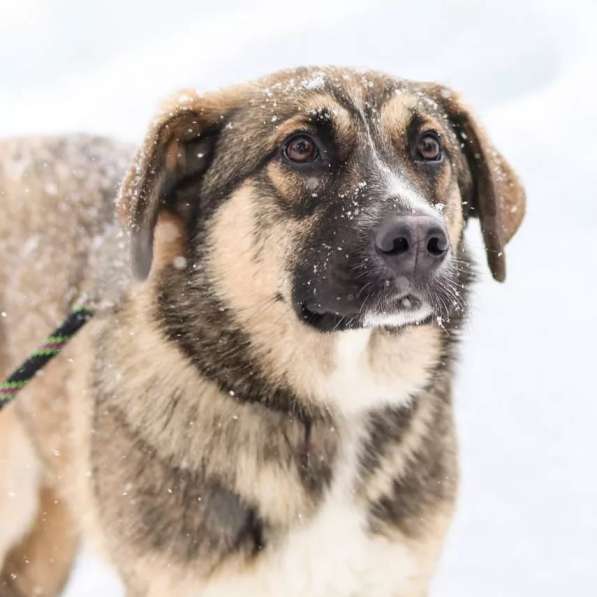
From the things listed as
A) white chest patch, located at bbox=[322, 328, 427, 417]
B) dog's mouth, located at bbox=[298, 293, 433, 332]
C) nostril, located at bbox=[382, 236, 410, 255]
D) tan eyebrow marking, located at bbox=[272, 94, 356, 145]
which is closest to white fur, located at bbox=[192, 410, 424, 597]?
white chest patch, located at bbox=[322, 328, 427, 417]

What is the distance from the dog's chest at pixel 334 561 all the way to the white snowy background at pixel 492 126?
69cm

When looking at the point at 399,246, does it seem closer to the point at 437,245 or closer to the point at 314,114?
the point at 437,245

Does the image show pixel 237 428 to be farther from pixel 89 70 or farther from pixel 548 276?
pixel 89 70

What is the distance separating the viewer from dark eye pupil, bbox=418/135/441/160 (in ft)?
9.98

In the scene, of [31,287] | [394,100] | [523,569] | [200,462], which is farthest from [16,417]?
[523,569]

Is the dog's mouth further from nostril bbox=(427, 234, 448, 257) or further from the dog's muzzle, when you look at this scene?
nostril bbox=(427, 234, 448, 257)

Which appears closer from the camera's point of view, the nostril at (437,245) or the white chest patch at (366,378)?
the nostril at (437,245)

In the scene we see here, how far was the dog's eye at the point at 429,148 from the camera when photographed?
304 centimetres

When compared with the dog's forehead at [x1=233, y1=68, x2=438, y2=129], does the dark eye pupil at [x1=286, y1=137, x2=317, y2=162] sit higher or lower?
lower

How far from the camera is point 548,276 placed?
676cm

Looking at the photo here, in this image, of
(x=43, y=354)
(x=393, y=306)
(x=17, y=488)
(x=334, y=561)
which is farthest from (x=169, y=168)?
(x=17, y=488)

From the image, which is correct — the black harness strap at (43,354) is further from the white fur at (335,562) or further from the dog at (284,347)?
the white fur at (335,562)

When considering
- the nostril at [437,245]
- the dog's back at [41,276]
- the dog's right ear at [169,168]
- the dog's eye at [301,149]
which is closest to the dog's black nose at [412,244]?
the nostril at [437,245]

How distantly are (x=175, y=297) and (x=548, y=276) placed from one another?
432 centimetres
